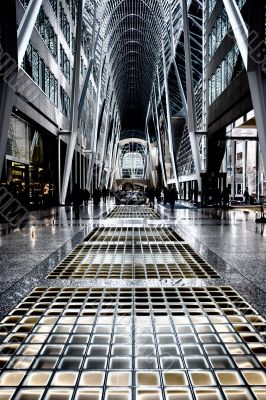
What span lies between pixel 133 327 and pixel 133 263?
3.30 m

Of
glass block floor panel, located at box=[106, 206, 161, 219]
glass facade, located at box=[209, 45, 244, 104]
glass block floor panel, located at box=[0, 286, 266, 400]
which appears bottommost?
glass block floor panel, located at box=[0, 286, 266, 400]

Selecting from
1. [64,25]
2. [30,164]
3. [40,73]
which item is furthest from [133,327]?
[64,25]

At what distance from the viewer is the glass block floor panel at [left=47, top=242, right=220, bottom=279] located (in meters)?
6.15

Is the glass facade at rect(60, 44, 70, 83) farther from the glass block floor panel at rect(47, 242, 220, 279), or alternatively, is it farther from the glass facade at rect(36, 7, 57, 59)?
the glass block floor panel at rect(47, 242, 220, 279)

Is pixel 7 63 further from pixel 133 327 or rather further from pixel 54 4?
pixel 54 4

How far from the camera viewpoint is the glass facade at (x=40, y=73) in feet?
70.9

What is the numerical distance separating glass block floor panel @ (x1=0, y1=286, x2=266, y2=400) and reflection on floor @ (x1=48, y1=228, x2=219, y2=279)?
3.94 feet

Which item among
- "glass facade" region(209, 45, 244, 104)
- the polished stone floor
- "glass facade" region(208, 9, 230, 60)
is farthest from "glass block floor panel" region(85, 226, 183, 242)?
"glass facade" region(208, 9, 230, 60)

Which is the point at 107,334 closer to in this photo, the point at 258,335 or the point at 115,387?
the point at 115,387

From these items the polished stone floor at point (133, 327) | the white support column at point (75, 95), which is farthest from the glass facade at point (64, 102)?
the polished stone floor at point (133, 327)

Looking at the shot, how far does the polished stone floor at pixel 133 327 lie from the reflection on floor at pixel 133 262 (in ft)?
0.11

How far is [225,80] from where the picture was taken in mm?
24688

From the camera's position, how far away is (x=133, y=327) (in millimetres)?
3852

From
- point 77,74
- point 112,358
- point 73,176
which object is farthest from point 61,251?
point 73,176
